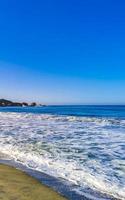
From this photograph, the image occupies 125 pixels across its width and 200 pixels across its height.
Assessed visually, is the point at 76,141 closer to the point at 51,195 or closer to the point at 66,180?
the point at 66,180

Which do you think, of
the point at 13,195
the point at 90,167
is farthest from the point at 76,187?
the point at 90,167

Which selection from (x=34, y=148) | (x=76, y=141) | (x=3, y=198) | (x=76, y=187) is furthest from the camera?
(x=76, y=141)

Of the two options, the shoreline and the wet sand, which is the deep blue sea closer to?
the shoreline

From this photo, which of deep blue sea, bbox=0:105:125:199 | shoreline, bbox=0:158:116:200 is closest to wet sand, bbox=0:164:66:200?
shoreline, bbox=0:158:116:200

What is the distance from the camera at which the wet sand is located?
7027 mm

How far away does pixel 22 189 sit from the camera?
25.1ft

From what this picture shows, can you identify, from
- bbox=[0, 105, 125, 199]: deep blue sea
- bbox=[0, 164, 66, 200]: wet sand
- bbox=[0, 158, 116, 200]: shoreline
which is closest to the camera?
bbox=[0, 164, 66, 200]: wet sand

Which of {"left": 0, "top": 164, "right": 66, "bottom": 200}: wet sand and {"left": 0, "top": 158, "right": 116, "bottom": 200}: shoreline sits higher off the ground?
{"left": 0, "top": 164, "right": 66, "bottom": 200}: wet sand

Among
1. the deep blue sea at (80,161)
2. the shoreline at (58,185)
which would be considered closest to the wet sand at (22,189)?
the shoreline at (58,185)

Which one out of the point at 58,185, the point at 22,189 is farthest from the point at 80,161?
the point at 22,189

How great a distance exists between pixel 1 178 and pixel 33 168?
2.11m

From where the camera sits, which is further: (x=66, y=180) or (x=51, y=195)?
(x=66, y=180)

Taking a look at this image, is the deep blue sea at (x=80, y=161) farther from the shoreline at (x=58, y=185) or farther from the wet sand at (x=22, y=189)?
the wet sand at (x=22, y=189)

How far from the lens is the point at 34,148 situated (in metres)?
15.1
